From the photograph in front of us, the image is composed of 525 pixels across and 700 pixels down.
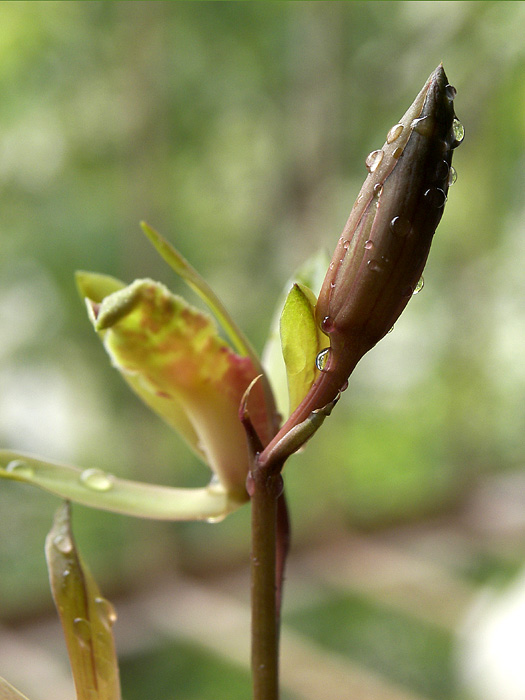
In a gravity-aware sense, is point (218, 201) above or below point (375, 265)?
above

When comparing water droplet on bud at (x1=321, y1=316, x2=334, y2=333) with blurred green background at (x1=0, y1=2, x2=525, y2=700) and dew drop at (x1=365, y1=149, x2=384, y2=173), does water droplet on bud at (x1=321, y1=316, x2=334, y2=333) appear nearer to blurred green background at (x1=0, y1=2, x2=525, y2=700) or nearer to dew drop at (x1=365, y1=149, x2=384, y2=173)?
dew drop at (x1=365, y1=149, x2=384, y2=173)

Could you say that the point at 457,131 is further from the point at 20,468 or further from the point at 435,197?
the point at 20,468

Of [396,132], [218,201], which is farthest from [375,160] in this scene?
[218,201]

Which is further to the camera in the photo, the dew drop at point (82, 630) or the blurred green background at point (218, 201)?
the blurred green background at point (218, 201)

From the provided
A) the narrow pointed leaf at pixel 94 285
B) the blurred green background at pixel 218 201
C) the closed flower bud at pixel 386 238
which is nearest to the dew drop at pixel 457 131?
the closed flower bud at pixel 386 238

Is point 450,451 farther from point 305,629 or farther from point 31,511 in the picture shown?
point 31,511

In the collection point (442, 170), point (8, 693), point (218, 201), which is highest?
point (218, 201)

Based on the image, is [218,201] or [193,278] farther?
[218,201]

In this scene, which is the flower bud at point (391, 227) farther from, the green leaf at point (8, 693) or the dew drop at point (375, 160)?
the green leaf at point (8, 693)

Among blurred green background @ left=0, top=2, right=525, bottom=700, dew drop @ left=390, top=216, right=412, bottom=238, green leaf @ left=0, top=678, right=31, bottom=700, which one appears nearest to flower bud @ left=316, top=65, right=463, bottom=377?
dew drop @ left=390, top=216, right=412, bottom=238

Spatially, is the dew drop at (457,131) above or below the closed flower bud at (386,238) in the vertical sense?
above
